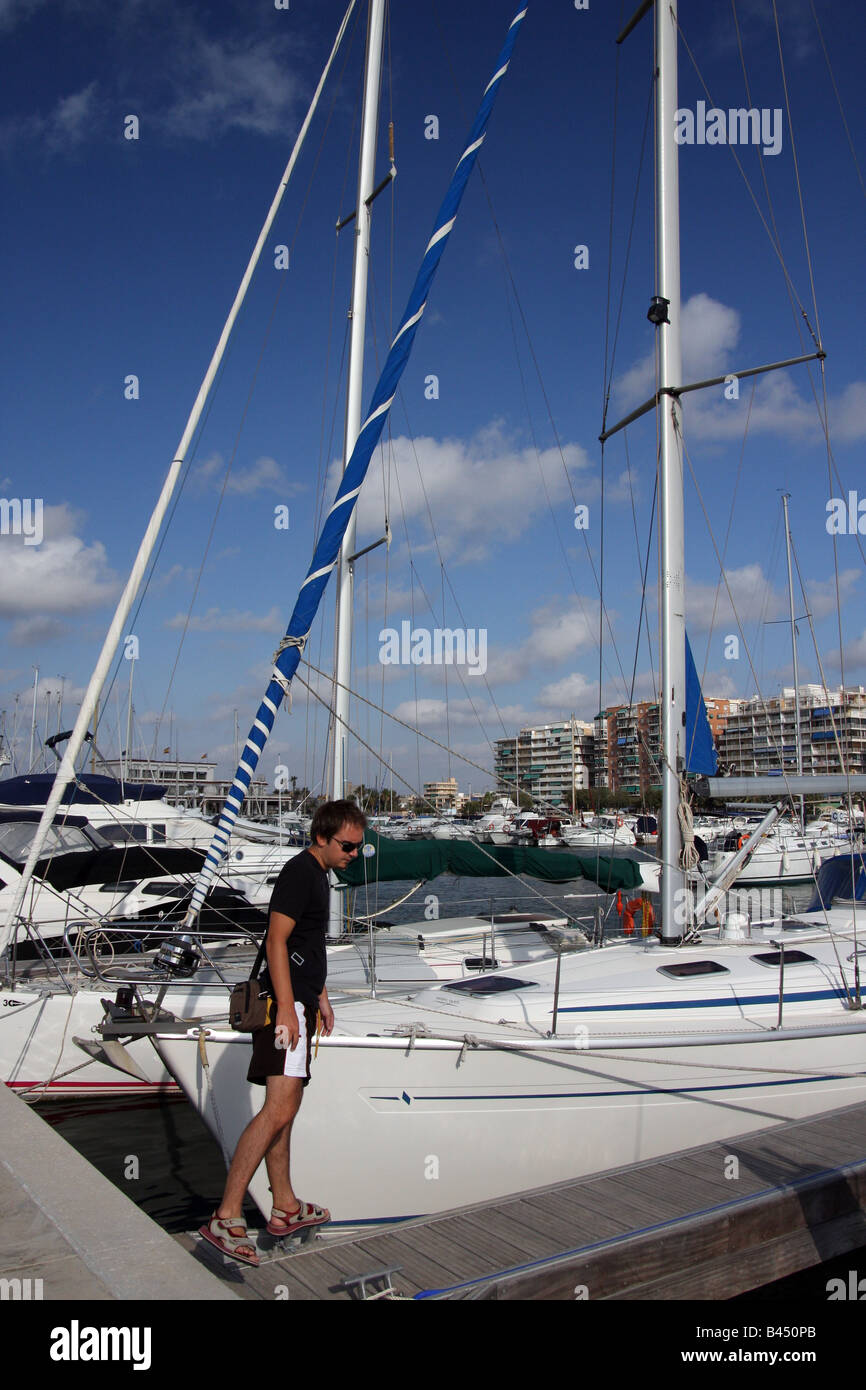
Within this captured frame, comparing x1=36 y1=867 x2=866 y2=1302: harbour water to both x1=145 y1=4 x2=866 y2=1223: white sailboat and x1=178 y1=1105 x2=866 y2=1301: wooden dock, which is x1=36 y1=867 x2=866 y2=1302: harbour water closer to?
x1=145 y1=4 x2=866 y2=1223: white sailboat

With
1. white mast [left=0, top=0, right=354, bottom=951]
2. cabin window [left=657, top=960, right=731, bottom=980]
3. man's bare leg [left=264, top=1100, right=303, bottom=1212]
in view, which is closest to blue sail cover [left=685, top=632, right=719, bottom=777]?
cabin window [left=657, top=960, right=731, bottom=980]

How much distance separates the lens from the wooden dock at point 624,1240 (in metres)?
4.21

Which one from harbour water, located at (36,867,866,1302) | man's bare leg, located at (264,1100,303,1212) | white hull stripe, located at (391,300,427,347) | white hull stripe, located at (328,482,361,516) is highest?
white hull stripe, located at (391,300,427,347)

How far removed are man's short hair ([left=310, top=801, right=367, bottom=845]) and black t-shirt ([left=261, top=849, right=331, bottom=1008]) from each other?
0.44 feet

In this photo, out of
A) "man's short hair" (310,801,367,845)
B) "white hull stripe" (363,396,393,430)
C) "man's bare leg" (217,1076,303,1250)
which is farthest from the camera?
"white hull stripe" (363,396,393,430)

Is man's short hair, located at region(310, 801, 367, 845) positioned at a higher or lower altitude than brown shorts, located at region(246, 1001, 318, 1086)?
higher

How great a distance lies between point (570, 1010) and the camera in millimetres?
7285

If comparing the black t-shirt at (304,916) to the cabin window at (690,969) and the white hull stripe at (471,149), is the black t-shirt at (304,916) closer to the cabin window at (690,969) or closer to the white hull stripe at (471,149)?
the cabin window at (690,969)

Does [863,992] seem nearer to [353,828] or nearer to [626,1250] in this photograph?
[626,1250]

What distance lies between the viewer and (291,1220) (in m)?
4.51

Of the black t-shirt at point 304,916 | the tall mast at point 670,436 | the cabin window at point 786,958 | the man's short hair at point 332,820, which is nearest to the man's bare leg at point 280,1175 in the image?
the black t-shirt at point 304,916

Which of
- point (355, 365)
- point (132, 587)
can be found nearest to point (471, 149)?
point (355, 365)

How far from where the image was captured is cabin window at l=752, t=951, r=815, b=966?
852 centimetres

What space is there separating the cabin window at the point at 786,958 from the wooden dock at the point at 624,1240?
2686 mm
